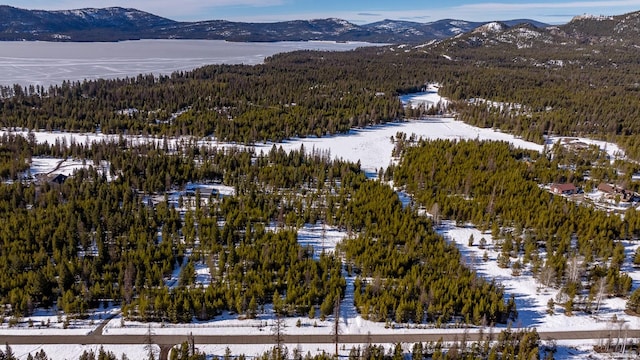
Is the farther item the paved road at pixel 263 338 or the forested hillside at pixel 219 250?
the forested hillside at pixel 219 250

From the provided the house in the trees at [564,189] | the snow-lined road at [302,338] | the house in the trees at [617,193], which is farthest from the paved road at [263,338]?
the house in the trees at [617,193]

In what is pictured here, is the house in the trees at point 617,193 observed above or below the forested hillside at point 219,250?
above

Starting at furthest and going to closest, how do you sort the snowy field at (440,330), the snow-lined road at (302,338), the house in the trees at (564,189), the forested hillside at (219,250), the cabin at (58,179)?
the house in the trees at (564,189), the cabin at (58,179), the forested hillside at (219,250), the snowy field at (440,330), the snow-lined road at (302,338)

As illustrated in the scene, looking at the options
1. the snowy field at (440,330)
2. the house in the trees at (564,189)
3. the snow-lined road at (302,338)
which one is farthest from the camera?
the house in the trees at (564,189)

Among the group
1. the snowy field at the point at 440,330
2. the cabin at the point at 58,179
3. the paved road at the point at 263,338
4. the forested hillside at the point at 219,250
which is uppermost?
the cabin at the point at 58,179

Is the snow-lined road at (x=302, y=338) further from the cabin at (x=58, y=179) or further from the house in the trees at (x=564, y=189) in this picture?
the cabin at (x=58, y=179)

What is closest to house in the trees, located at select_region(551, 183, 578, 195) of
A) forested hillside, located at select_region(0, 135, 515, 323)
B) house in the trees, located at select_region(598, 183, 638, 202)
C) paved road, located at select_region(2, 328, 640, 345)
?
house in the trees, located at select_region(598, 183, 638, 202)

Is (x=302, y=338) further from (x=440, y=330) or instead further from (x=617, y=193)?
(x=617, y=193)

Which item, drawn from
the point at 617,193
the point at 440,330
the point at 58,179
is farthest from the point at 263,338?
the point at 617,193

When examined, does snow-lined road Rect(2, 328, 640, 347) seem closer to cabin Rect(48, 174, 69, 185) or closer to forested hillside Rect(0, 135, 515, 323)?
forested hillside Rect(0, 135, 515, 323)
